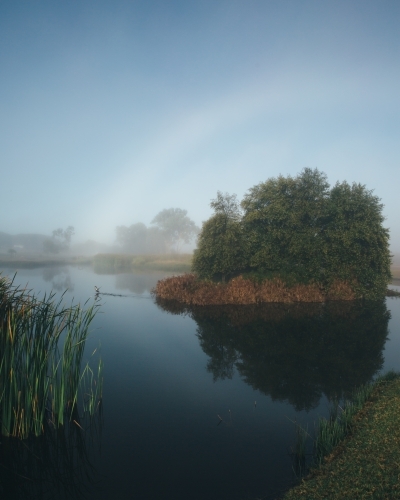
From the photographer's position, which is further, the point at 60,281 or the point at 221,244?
the point at 60,281

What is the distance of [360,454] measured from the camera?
507 cm

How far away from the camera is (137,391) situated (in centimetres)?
909

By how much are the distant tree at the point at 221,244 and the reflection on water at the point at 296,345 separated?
4011 millimetres

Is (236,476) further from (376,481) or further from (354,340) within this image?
(354,340)

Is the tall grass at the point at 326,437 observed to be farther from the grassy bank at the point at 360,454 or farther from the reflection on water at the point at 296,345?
the reflection on water at the point at 296,345

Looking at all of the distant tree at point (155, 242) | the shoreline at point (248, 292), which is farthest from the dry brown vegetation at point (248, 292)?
the distant tree at point (155, 242)

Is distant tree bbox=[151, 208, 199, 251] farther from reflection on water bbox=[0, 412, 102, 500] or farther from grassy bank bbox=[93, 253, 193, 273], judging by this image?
reflection on water bbox=[0, 412, 102, 500]

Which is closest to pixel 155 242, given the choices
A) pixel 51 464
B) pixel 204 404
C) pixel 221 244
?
pixel 221 244

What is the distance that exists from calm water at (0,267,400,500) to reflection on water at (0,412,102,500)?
2 cm

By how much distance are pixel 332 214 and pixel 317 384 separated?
Result: 18.1 m

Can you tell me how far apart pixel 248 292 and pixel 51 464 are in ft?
58.3

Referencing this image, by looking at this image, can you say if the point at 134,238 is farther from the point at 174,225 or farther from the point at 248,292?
the point at 248,292

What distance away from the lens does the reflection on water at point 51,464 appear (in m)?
5.23

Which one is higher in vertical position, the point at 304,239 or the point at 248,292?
the point at 304,239
